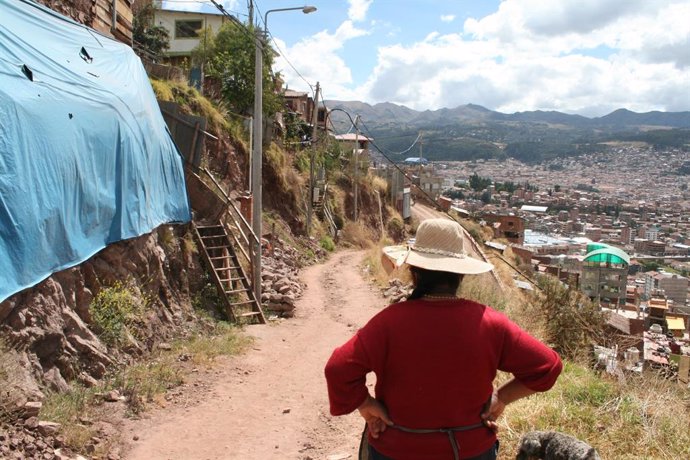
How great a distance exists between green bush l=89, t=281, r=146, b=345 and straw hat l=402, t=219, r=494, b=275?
5.38 metres

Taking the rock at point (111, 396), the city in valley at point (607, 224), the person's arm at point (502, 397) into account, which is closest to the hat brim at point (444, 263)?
the person's arm at point (502, 397)

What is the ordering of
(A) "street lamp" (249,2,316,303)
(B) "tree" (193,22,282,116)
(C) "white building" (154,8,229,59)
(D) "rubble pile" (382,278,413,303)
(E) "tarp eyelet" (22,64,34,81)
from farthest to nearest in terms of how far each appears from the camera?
(C) "white building" (154,8,229,59) → (B) "tree" (193,22,282,116) → (D) "rubble pile" (382,278,413,303) → (A) "street lamp" (249,2,316,303) → (E) "tarp eyelet" (22,64,34,81)

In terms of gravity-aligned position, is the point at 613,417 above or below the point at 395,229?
above

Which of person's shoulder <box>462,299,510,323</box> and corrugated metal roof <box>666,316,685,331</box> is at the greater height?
person's shoulder <box>462,299,510,323</box>

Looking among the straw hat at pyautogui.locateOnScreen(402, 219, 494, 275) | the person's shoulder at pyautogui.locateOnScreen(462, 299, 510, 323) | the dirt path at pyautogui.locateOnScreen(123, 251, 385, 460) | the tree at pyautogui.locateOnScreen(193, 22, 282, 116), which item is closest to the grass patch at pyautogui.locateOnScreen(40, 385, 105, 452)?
the dirt path at pyautogui.locateOnScreen(123, 251, 385, 460)

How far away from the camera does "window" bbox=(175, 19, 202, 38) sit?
35.8m

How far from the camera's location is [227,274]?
11297mm

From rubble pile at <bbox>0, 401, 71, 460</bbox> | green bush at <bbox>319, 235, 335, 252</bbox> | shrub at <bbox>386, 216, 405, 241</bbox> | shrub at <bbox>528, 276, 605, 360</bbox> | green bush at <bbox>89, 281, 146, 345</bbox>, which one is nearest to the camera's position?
rubble pile at <bbox>0, 401, 71, 460</bbox>

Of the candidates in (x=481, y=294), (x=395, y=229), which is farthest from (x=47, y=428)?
(x=395, y=229)

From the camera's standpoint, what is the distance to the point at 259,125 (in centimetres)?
1169

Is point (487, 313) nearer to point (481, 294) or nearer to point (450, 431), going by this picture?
point (450, 431)

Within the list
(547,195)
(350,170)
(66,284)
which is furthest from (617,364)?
(547,195)

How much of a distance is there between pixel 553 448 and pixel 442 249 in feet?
7.99

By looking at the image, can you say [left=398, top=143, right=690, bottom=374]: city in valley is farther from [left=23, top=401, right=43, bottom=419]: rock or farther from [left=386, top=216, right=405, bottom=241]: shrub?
[left=23, top=401, right=43, bottom=419]: rock
